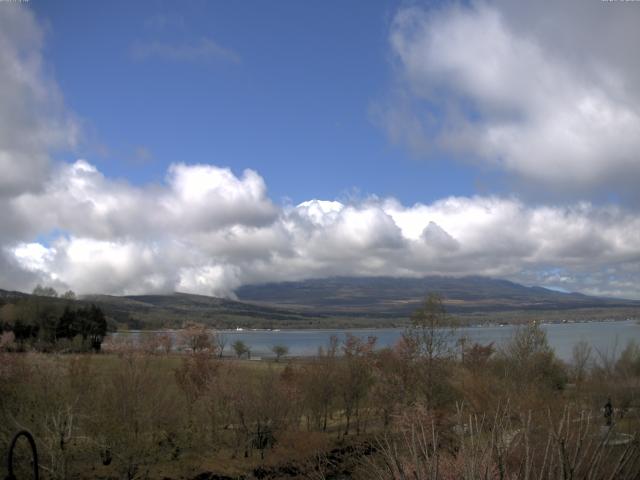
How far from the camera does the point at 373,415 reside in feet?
209

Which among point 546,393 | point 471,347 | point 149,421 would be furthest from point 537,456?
point 471,347

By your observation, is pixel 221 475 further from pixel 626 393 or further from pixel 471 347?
pixel 471 347

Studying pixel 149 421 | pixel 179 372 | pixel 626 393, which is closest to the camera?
pixel 149 421

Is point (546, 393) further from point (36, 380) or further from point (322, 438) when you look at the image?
point (36, 380)

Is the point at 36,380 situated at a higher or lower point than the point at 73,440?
higher

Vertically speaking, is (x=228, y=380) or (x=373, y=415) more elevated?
(x=228, y=380)

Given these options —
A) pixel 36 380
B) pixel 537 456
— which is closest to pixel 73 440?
pixel 36 380

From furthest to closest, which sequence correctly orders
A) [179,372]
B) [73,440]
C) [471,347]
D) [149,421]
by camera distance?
[471,347]
[179,372]
[149,421]
[73,440]

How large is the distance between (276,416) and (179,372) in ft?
46.4

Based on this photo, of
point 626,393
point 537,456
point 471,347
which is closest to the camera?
point 537,456

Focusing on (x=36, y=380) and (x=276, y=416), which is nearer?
(x=36, y=380)

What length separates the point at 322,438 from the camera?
172 ft

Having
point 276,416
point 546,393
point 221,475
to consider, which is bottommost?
point 221,475

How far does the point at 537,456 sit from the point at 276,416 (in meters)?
32.7
